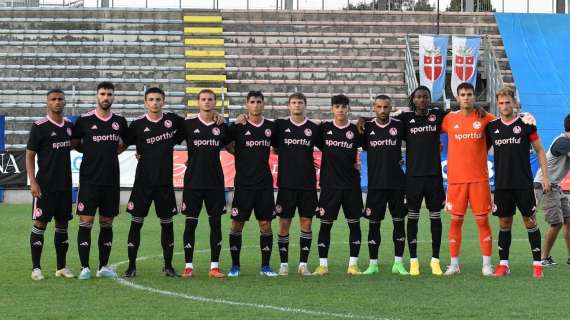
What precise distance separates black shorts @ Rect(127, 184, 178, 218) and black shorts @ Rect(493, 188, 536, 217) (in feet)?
12.0

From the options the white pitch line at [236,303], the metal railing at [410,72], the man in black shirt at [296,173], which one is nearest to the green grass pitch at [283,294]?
the white pitch line at [236,303]

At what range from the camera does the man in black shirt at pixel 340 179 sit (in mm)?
12016

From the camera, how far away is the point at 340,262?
537 inches

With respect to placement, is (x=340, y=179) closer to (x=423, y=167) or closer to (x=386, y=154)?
(x=386, y=154)

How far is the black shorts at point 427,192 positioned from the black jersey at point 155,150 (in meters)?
2.73

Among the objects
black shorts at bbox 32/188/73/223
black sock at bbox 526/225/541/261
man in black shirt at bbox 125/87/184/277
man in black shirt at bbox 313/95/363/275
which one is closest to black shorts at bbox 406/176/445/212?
man in black shirt at bbox 313/95/363/275

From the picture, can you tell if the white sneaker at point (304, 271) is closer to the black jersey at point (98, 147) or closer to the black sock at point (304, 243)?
the black sock at point (304, 243)

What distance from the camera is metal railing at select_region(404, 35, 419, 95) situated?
31.2m

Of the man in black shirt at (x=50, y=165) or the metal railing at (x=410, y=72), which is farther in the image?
the metal railing at (x=410, y=72)

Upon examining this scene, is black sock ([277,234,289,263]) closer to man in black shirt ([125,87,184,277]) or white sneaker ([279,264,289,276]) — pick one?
white sneaker ([279,264,289,276])

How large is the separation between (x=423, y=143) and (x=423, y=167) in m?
0.28

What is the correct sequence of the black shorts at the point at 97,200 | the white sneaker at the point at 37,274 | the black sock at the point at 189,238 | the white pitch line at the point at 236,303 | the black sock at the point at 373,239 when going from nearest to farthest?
the white pitch line at the point at 236,303 → the white sneaker at the point at 37,274 → the black shorts at the point at 97,200 → the black sock at the point at 189,238 → the black sock at the point at 373,239

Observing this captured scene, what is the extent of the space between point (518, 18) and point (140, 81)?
43.5 feet

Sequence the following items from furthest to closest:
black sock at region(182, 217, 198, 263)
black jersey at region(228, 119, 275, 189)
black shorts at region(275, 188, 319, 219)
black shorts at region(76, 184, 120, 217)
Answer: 1. black shorts at region(275, 188, 319, 219)
2. black jersey at region(228, 119, 275, 189)
3. black sock at region(182, 217, 198, 263)
4. black shorts at region(76, 184, 120, 217)
